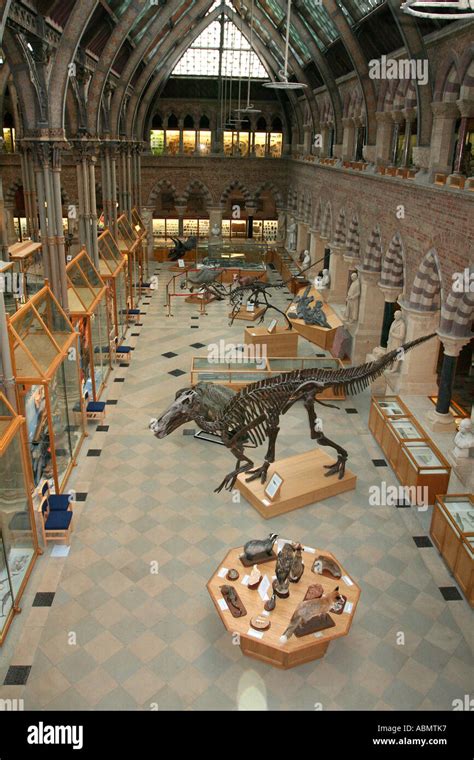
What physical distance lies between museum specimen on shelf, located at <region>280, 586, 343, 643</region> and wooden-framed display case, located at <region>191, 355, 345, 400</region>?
772cm

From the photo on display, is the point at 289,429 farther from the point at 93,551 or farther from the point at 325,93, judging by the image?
the point at 325,93

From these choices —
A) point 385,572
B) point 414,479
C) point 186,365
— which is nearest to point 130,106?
point 186,365

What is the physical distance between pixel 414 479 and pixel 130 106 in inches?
850

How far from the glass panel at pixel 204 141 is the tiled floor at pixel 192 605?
2532 centimetres

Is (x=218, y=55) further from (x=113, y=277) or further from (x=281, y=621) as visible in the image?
(x=281, y=621)

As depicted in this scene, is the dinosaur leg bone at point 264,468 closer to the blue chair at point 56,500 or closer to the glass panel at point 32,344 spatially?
the blue chair at point 56,500

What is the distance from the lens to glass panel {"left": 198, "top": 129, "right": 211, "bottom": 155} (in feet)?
109

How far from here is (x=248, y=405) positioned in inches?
364

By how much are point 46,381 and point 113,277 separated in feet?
29.3

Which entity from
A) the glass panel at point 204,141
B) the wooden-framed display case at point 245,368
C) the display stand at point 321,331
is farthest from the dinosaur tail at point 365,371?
the glass panel at point 204,141

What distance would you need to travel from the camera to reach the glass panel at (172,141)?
109 feet

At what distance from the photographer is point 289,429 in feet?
43.7

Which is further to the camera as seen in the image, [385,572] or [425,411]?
[425,411]

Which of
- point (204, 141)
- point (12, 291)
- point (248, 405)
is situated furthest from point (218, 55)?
point (248, 405)
